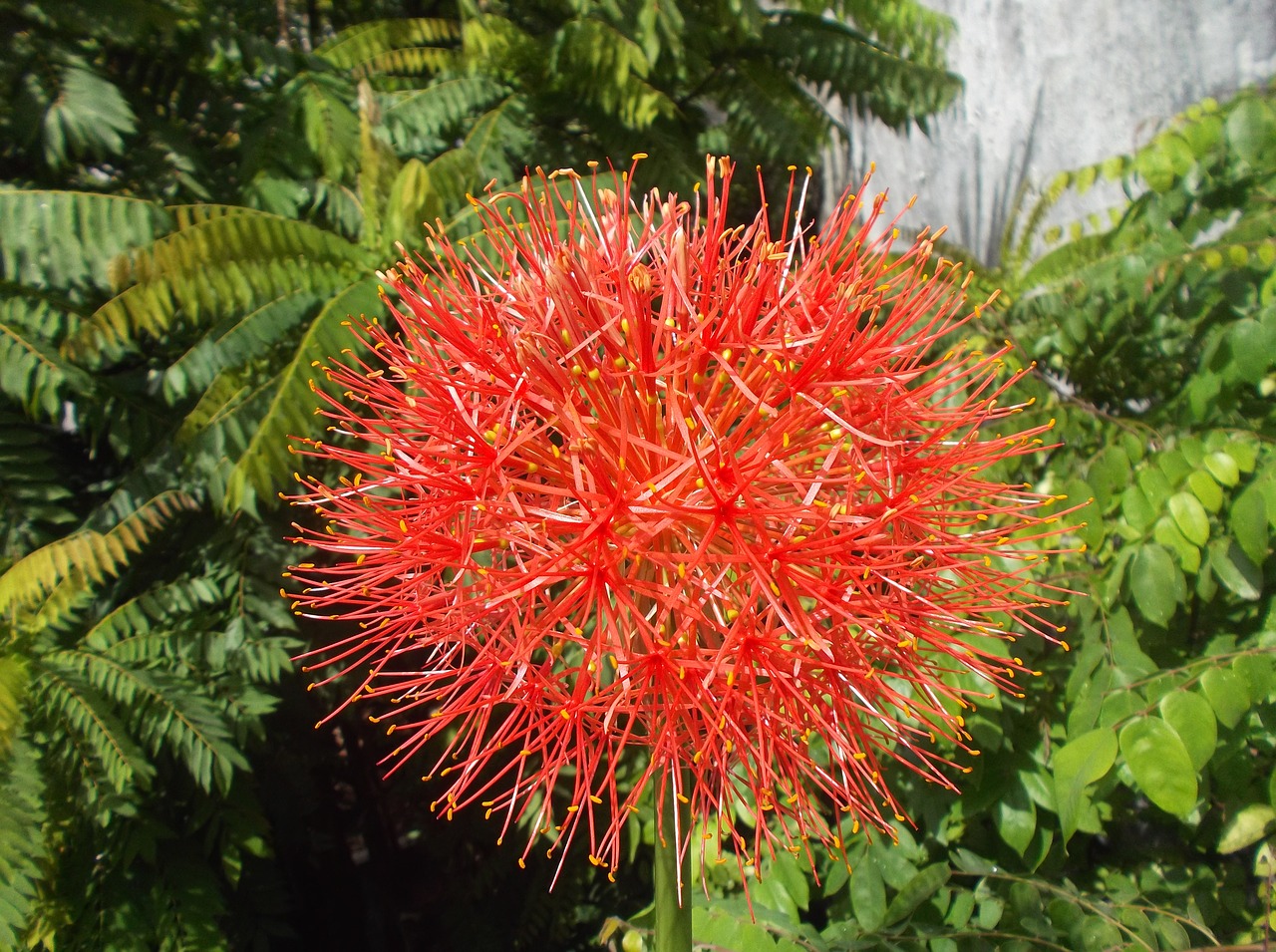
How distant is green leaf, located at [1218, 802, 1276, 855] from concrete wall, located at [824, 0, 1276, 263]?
1385mm

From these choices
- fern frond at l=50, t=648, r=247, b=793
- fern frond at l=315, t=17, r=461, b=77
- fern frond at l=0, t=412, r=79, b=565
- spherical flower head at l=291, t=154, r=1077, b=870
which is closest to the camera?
spherical flower head at l=291, t=154, r=1077, b=870

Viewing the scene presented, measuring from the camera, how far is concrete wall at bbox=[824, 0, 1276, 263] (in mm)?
1898

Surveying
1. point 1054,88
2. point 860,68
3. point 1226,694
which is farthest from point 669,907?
point 860,68

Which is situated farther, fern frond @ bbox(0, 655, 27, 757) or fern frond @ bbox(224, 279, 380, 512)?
fern frond @ bbox(224, 279, 380, 512)

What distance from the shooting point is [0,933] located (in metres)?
1.23

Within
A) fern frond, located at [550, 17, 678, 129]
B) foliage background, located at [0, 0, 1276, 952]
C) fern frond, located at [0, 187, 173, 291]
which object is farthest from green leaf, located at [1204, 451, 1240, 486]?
fern frond, located at [0, 187, 173, 291]

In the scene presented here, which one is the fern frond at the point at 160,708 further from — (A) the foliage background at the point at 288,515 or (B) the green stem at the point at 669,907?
(B) the green stem at the point at 669,907

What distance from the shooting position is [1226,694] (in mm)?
1015

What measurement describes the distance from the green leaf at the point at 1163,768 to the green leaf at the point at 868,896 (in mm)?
397

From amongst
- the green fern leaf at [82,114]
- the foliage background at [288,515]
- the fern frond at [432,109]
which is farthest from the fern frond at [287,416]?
the fern frond at [432,109]

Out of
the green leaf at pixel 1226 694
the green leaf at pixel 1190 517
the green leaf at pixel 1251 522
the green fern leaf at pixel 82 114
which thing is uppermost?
the green fern leaf at pixel 82 114

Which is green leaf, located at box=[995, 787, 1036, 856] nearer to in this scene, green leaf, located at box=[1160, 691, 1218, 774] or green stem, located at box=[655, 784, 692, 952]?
green leaf, located at box=[1160, 691, 1218, 774]

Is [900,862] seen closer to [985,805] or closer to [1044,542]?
[985,805]

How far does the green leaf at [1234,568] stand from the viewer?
3.88 feet
